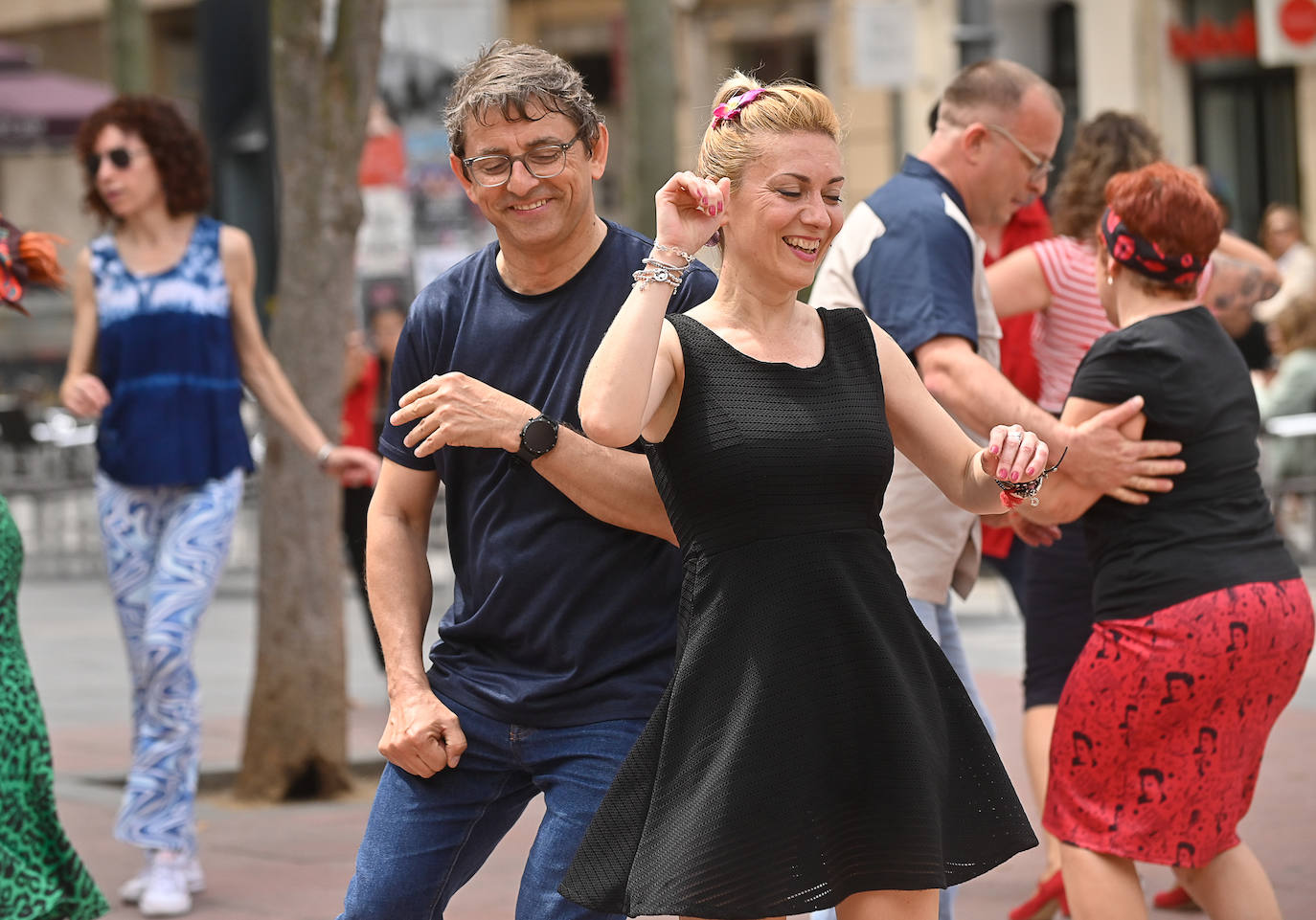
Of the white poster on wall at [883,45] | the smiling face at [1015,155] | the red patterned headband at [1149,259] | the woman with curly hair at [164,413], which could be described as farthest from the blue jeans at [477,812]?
the white poster on wall at [883,45]

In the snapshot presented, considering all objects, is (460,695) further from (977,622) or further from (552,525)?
(977,622)

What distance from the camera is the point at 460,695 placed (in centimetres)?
349

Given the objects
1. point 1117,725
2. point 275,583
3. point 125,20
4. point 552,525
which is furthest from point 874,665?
point 125,20

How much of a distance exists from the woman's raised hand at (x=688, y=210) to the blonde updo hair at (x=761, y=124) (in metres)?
0.17

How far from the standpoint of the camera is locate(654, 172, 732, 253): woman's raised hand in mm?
3191

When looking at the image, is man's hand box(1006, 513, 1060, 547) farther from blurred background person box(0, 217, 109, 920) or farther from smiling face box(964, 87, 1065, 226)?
blurred background person box(0, 217, 109, 920)

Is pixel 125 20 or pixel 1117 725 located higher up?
pixel 125 20

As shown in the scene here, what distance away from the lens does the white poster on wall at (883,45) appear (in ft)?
36.3

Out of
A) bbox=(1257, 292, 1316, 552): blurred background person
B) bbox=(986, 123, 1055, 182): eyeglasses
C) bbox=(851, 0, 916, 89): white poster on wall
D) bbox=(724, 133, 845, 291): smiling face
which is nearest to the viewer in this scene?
bbox=(724, 133, 845, 291): smiling face

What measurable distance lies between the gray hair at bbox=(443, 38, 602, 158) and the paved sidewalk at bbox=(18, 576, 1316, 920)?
270cm

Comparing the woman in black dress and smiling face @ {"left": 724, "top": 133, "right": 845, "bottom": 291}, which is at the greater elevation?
smiling face @ {"left": 724, "top": 133, "right": 845, "bottom": 291}

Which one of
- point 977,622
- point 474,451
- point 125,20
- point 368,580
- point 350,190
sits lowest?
point 977,622

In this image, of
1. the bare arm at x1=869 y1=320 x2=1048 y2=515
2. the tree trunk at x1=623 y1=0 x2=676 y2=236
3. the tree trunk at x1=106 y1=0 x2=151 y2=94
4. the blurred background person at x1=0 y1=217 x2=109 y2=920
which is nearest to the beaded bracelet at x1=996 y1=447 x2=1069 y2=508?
the bare arm at x1=869 y1=320 x2=1048 y2=515

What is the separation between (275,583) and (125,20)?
395 inches
